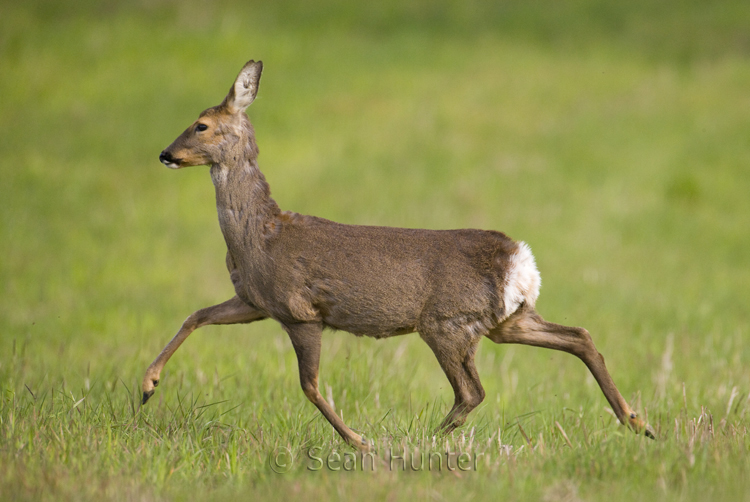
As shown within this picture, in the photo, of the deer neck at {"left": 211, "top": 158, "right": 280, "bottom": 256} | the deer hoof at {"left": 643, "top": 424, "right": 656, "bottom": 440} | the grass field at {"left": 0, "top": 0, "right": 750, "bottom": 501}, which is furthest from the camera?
the deer neck at {"left": 211, "top": 158, "right": 280, "bottom": 256}

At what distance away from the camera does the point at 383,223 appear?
38.7ft

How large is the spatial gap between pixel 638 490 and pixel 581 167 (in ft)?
34.9

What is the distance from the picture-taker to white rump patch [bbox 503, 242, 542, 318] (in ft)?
15.2

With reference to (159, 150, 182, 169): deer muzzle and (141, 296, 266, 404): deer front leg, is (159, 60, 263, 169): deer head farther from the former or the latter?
(141, 296, 266, 404): deer front leg

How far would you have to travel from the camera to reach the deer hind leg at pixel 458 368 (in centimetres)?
462

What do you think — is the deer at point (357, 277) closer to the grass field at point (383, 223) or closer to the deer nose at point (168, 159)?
the deer nose at point (168, 159)

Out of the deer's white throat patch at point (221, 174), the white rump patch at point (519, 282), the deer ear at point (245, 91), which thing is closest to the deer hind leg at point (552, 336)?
the white rump patch at point (519, 282)

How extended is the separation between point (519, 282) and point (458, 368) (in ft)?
1.91

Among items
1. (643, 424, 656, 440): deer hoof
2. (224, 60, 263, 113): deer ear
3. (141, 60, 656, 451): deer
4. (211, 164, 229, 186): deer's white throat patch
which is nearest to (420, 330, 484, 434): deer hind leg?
(141, 60, 656, 451): deer

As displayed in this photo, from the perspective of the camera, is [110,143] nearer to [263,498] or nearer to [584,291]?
[584,291]

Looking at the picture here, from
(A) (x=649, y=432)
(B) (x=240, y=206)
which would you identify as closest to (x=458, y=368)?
(A) (x=649, y=432)

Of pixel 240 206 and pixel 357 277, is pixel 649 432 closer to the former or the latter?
pixel 357 277

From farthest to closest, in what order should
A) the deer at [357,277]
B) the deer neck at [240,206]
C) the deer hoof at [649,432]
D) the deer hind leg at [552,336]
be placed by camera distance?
the deer hind leg at [552,336] → the deer neck at [240,206] → the deer at [357,277] → the deer hoof at [649,432]

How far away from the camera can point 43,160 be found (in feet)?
42.3
